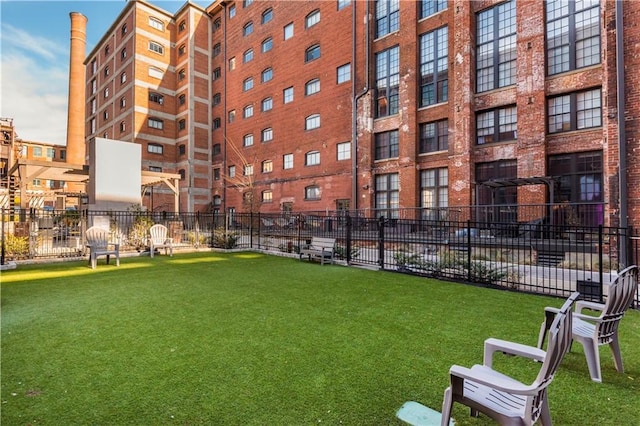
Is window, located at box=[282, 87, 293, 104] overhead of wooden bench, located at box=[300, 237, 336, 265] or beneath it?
overhead

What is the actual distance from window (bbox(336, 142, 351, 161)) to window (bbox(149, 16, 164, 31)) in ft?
93.6

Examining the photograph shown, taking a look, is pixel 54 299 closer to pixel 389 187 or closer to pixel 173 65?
pixel 389 187

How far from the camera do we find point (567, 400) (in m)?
2.98

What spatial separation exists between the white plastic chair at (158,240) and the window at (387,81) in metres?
16.1

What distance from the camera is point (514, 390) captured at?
1.96 m

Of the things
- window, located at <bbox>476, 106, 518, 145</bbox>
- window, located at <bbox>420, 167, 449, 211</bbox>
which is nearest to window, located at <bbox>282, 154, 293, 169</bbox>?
window, located at <bbox>420, 167, 449, 211</bbox>

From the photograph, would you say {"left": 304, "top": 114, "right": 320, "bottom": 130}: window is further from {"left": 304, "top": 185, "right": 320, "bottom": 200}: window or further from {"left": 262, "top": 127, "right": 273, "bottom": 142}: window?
{"left": 304, "top": 185, "right": 320, "bottom": 200}: window

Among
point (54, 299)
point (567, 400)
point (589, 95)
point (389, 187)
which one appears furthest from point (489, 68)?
point (54, 299)

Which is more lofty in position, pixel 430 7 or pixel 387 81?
pixel 430 7

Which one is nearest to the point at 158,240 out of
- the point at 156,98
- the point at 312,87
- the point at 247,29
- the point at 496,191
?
the point at 496,191

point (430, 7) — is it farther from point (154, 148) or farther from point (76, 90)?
point (76, 90)

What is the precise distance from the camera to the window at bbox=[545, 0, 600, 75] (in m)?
15.2

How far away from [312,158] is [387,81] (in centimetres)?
823

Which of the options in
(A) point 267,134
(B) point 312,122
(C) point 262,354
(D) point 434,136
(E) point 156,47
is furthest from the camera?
(E) point 156,47
